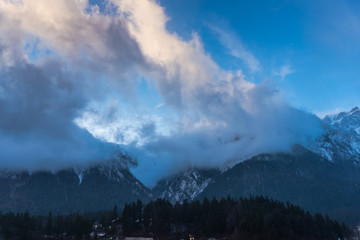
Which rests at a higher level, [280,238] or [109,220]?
[109,220]

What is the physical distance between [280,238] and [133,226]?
82505mm

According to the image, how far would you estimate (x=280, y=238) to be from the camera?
146 meters

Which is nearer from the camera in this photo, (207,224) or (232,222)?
(232,222)

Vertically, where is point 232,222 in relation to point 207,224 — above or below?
above

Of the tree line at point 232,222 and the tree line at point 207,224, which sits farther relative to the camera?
the tree line at point 207,224

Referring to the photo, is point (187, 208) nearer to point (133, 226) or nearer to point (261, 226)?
point (133, 226)

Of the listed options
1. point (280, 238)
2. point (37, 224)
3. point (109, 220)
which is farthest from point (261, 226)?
point (37, 224)

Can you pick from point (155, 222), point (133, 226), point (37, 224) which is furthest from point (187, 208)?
point (37, 224)

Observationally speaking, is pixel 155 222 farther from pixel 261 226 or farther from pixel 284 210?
pixel 284 210

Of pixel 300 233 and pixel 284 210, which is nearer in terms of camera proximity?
pixel 300 233

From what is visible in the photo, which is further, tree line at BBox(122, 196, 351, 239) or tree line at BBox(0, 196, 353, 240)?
tree line at BBox(0, 196, 353, 240)

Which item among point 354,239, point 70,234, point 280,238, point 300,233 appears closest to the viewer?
point 280,238

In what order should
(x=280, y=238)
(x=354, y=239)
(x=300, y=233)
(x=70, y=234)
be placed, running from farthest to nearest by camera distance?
(x=354, y=239) < (x=70, y=234) < (x=300, y=233) < (x=280, y=238)

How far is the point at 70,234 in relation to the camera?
17012 centimetres
